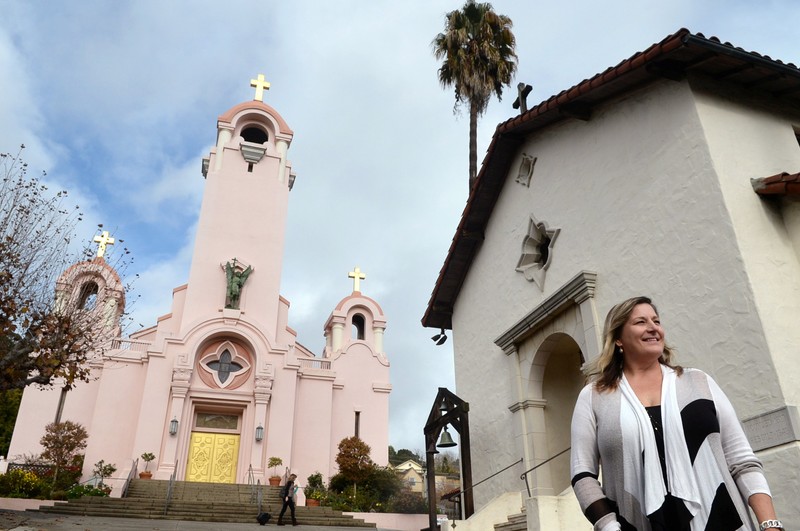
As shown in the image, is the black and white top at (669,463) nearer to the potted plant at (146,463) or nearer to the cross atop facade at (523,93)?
the cross atop facade at (523,93)

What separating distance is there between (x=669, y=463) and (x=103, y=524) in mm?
15086

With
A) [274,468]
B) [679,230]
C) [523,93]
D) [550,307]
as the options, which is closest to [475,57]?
[523,93]

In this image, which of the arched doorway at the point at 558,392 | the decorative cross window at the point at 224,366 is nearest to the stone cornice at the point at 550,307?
the arched doorway at the point at 558,392

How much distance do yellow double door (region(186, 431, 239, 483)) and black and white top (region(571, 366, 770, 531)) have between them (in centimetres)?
2338

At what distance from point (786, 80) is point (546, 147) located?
4.28m

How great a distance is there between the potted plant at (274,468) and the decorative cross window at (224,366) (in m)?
4.08

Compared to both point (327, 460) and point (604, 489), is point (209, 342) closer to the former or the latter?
point (327, 460)

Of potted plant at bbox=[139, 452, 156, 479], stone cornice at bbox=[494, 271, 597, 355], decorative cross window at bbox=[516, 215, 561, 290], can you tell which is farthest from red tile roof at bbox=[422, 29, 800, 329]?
potted plant at bbox=[139, 452, 156, 479]

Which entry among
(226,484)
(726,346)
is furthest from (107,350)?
(726,346)

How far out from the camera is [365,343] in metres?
31.1

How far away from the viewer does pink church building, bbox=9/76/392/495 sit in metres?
24.0

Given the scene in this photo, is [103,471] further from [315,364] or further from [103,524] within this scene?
[315,364]

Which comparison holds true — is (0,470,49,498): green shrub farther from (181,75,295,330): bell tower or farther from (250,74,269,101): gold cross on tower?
(250,74,269,101): gold cross on tower

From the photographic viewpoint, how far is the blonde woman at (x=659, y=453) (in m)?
2.50
